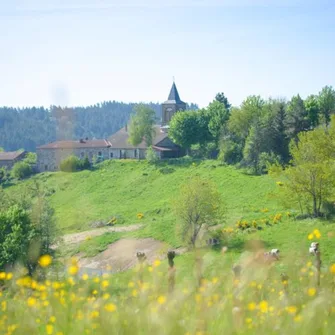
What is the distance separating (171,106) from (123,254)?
55.4 metres

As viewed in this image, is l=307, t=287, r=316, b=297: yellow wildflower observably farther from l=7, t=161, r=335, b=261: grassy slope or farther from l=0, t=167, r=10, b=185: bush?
l=0, t=167, r=10, b=185: bush

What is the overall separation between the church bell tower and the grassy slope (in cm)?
2157

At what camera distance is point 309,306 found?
4.46 metres

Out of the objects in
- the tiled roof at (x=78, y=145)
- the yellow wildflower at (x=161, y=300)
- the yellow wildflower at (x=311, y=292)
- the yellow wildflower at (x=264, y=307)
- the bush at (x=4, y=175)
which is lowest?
the bush at (x=4, y=175)

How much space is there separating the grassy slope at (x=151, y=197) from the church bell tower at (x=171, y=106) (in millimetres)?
21570

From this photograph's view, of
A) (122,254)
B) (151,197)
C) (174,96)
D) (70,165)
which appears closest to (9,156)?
(70,165)

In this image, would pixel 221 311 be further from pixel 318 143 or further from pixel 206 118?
pixel 206 118

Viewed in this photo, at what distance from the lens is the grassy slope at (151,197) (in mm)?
33125

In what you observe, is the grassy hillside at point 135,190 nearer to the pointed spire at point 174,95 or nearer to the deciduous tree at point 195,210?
the deciduous tree at point 195,210

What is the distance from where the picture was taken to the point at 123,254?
36.3 metres

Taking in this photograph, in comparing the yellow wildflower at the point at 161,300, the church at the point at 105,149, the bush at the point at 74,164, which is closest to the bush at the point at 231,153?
the church at the point at 105,149

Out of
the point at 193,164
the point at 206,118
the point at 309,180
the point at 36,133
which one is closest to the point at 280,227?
the point at 309,180

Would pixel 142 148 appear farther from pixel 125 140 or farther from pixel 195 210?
pixel 195 210

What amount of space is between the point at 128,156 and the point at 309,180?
45.3 m
